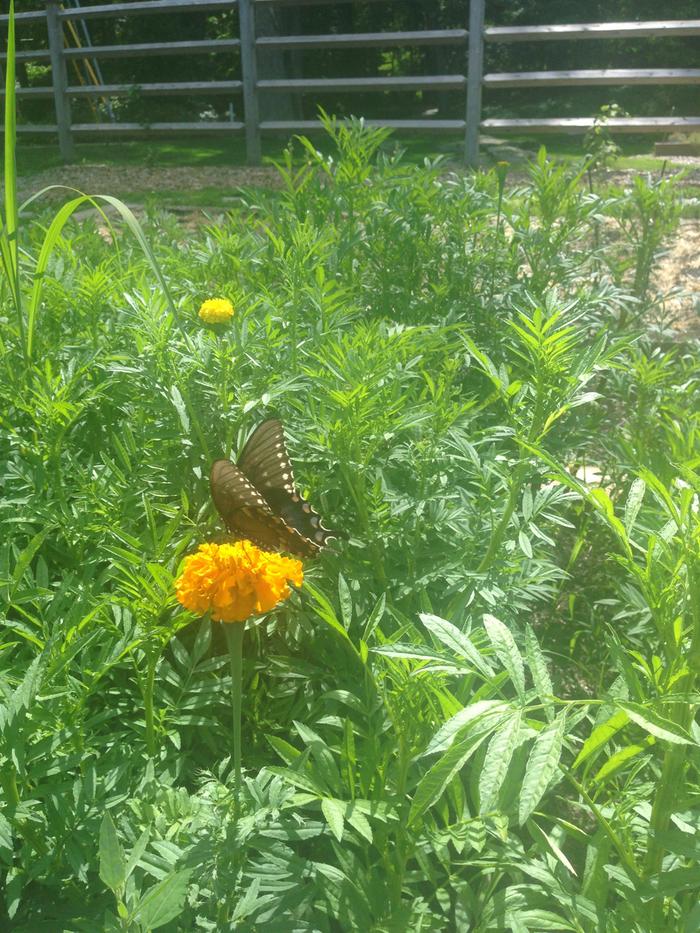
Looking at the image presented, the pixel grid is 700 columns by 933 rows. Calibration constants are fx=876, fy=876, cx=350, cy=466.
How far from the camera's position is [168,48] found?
898 centimetres

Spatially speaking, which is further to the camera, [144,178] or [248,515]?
[144,178]

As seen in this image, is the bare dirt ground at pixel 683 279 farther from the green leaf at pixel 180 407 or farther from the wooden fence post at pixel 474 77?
the wooden fence post at pixel 474 77

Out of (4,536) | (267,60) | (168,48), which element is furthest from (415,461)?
(267,60)

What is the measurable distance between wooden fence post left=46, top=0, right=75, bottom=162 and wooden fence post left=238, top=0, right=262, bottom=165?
2.18 m

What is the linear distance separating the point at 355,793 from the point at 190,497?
762mm

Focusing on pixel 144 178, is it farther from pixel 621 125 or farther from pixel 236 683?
pixel 236 683

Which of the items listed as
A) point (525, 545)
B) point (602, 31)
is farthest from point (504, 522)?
point (602, 31)

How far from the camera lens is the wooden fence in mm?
7500

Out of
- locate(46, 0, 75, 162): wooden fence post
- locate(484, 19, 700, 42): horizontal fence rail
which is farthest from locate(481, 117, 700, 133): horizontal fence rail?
locate(46, 0, 75, 162): wooden fence post

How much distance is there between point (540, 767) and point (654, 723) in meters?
0.14

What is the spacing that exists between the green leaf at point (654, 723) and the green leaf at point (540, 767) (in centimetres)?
8

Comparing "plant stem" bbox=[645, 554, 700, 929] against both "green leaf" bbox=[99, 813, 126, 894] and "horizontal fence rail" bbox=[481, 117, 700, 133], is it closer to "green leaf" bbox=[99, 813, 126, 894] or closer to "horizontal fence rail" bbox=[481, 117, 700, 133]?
"green leaf" bbox=[99, 813, 126, 894]

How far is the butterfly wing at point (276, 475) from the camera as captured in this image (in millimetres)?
1585

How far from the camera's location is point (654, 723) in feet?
3.21
